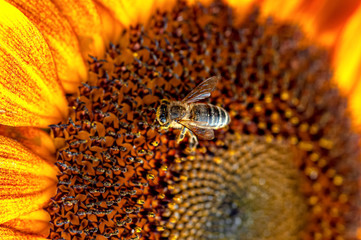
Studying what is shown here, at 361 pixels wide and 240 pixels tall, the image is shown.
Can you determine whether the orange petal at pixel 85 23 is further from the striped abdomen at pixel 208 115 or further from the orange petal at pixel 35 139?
the striped abdomen at pixel 208 115

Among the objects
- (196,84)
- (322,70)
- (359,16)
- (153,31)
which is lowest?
(196,84)

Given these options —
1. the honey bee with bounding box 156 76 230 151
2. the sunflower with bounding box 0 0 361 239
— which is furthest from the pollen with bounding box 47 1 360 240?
the honey bee with bounding box 156 76 230 151

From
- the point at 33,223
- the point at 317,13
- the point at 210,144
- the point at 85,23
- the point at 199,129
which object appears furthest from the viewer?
the point at 317,13

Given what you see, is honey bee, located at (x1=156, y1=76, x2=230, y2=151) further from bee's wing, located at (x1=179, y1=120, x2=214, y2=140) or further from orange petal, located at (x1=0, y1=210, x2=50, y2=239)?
orange petal, located at (x1=0, y1=210, x2=50, y2=239)

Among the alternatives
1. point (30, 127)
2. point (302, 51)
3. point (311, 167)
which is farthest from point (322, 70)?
point (30, 127)

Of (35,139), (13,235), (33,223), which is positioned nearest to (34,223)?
(33,223)

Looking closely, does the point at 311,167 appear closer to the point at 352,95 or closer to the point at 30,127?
the point at 352,95

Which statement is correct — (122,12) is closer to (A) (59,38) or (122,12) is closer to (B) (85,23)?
(B) (85,23)
